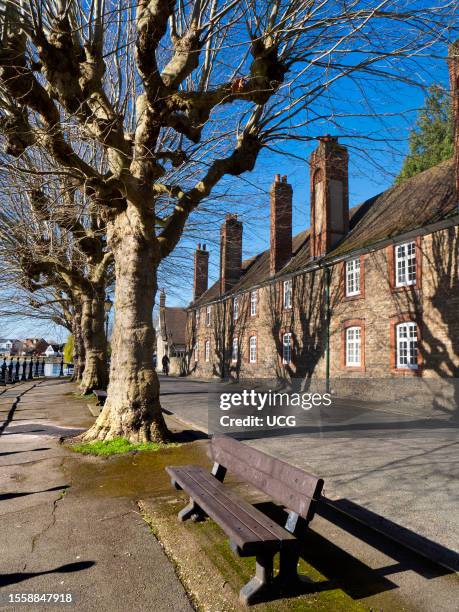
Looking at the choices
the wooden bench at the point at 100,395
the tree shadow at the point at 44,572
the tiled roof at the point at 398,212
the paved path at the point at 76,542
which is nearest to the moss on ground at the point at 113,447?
the paved path at the point at 76,542

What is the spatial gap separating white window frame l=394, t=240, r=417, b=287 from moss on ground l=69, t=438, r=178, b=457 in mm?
12072

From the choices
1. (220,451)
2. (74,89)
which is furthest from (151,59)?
(220,451)

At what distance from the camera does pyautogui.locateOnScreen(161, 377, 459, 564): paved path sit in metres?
4.59

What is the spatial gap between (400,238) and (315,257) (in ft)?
19.8

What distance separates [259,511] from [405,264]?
1480 centimetres

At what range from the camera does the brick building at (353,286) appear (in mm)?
14938

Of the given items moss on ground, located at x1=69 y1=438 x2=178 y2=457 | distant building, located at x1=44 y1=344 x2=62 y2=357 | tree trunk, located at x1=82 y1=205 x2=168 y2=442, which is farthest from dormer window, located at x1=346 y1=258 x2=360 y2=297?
distant building, located at x1=44 y1=344 x2=62 y2=357

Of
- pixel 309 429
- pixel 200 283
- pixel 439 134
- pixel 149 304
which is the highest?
pixel 439 134

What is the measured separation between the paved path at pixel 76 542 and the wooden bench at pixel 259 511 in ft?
1.66

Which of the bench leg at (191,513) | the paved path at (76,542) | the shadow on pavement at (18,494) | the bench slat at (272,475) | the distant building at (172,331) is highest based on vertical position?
the distant building at (172,331)

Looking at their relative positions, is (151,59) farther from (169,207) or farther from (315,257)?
(315,257)

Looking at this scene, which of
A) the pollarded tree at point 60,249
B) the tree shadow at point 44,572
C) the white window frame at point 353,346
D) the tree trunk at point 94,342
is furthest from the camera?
the white window frame at point 353,346

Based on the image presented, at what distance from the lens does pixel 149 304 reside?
8117 millimetres

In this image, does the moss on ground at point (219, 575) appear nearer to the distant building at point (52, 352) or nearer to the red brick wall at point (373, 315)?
the red brick wall at point (373, 315)
